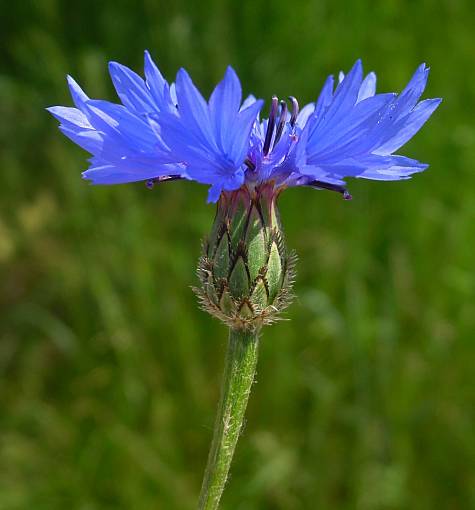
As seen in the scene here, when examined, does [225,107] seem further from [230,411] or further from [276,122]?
[230,411]

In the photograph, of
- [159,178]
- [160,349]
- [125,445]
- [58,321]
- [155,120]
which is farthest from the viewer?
[58,321]

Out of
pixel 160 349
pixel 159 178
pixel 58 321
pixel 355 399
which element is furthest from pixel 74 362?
pixel 159 178

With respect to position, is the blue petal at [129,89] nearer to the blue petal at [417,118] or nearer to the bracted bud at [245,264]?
the bracted bud at [245,264]

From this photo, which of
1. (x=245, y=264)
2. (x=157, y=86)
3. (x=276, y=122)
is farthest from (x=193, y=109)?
(x=276, y=122)

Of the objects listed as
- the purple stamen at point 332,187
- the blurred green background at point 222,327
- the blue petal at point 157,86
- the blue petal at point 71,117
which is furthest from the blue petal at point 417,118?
the blurred green background at point 222,327

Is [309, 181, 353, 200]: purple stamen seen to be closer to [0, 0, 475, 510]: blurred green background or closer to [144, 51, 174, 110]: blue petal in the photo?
[144, 51, 174, 110]: blue petal

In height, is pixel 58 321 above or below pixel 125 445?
above

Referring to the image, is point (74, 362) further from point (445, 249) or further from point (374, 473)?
point (445, 249)

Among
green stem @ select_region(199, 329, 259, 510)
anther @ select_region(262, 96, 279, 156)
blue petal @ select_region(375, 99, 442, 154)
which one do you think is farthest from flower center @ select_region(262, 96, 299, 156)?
green stem @ select_region(199, 329, 259, 510)
